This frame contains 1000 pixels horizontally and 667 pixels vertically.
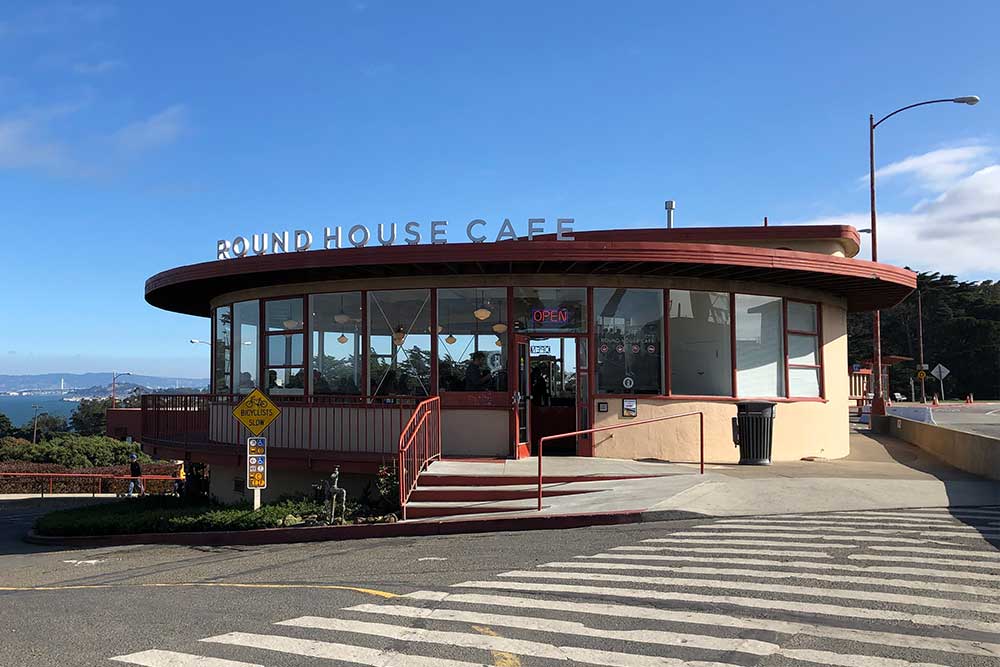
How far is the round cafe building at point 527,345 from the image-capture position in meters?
15.2

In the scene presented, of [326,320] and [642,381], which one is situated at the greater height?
[326,320]

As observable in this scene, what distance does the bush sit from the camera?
1343cm

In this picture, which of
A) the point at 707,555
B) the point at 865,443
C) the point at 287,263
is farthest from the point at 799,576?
the point at 865,443

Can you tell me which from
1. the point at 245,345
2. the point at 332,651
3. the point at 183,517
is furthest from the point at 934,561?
the point at 245,345

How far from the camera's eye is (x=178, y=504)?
1794cm

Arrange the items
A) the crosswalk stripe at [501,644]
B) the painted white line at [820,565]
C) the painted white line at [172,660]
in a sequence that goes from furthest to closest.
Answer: the painted white line at [820,565] < the painted white line at [172,660] < the crosswalk stripe at [501,644]

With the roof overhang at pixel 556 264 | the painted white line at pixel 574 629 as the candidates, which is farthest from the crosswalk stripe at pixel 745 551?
the roof overhang at pixel 556 264

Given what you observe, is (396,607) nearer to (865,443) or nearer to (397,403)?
(397,403)

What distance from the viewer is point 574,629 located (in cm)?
625

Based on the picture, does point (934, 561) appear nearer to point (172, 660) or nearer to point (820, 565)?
point (820, 565)

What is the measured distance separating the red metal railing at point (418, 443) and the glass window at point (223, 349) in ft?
20.7

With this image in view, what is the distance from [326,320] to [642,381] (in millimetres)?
6407

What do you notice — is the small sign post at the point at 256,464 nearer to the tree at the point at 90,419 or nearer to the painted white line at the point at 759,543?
the painted white line at the point at 759,543

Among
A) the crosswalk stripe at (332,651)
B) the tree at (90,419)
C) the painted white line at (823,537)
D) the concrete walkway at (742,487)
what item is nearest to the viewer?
the crosswalk stripe at (332,651)
